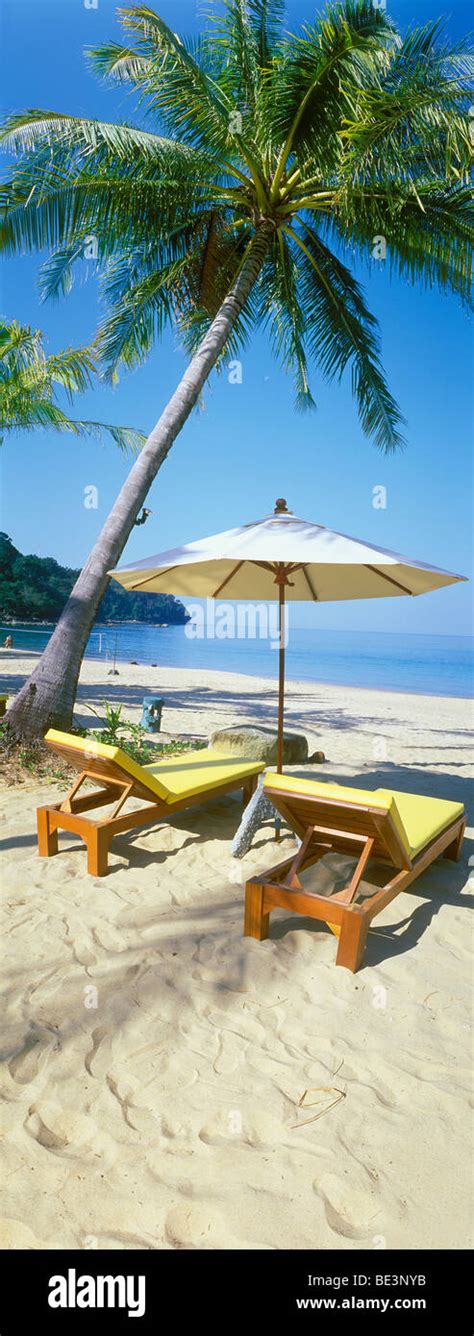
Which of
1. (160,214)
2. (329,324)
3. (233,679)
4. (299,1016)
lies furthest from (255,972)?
(233,679)

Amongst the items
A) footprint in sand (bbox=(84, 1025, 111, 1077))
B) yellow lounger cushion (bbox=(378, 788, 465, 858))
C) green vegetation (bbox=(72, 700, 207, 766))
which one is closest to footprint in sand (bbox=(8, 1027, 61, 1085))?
footprint in sand (bbox=(84, 1025, 111, 1077))

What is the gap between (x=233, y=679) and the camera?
2547cm

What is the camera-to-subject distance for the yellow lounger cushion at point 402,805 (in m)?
3.14

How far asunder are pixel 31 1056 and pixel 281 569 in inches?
139

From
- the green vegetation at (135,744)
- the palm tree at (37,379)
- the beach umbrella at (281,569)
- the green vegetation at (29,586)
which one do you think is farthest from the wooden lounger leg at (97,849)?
the green vegetation at (29,586)

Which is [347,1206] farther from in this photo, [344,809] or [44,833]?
[44,833]

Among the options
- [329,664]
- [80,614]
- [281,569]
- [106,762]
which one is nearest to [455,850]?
[281,569]

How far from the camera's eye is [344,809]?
3.21 m

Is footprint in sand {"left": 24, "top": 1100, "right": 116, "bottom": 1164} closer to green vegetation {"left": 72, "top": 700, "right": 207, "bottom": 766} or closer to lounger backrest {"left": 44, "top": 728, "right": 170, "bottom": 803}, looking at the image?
lounger backrest {"left": 44, "top": 728, "right": 170, "bottom": 803}

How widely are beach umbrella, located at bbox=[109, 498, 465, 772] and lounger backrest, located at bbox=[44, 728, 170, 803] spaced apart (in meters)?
1.04

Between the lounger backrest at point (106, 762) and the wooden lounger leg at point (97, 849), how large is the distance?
1.24 feet

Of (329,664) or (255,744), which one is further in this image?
(329,664)

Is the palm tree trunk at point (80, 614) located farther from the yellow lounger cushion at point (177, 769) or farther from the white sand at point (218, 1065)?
the white sand at point (218, 1065)
